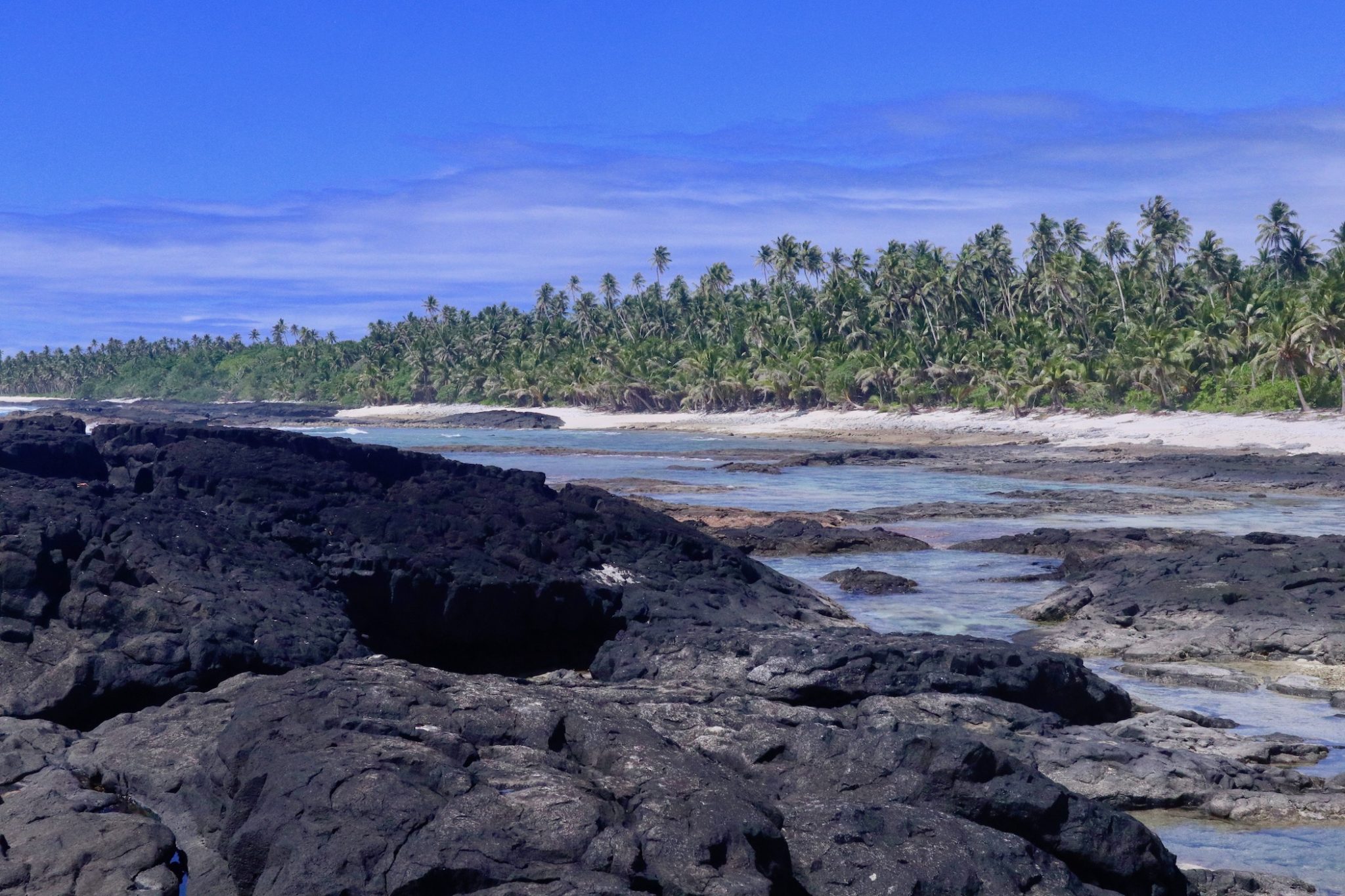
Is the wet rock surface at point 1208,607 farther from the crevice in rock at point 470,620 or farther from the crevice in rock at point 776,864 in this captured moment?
the crevice in rock at point 776,864

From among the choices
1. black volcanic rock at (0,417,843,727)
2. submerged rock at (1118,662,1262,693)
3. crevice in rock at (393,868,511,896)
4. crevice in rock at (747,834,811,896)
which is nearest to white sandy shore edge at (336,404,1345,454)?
submerged rock at (1118,662,1262,693)

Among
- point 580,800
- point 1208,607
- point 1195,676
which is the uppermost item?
point 580,800

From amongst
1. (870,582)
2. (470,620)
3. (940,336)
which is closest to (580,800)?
(470,620)

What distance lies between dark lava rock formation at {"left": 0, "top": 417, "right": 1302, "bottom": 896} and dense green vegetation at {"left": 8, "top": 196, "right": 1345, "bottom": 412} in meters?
47.3

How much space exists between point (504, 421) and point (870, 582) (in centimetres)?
7840

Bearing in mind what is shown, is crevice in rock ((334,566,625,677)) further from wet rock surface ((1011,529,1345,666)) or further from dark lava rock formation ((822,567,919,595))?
dark lava rock formation ((822,567,919,595))

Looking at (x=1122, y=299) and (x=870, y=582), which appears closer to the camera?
(x=870, y=582)

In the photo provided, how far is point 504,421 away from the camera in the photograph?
317 feet

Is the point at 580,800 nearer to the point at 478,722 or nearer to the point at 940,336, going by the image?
the point at 478,722

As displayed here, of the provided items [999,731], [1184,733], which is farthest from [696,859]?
[1184,733]

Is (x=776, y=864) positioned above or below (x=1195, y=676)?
above

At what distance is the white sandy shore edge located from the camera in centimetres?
5122

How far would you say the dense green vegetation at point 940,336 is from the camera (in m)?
63.0

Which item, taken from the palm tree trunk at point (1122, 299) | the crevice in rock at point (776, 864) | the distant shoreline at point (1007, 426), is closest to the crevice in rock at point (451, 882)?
the crevice in rock at point (776, 864)
